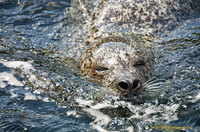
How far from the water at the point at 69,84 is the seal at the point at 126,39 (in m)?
0.19

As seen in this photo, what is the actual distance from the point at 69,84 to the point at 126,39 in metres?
1.30

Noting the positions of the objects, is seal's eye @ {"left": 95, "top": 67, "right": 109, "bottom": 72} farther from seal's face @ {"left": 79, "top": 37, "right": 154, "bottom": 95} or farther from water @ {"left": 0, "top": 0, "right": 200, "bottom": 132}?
water @ {"left": 0, "top": 0, "right": 200, "bottom": 132}

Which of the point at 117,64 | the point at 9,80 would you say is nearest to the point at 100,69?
the point at 117,64

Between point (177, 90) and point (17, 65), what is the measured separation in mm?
2658

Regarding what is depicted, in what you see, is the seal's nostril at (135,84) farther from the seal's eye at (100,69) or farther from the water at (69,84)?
the seal's eye at (100,69)

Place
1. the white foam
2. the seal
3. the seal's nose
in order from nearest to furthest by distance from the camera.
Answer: the seal's nose
the seal
the white foam

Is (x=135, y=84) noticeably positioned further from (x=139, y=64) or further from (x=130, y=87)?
(x=139, y=64)

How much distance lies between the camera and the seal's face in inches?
186

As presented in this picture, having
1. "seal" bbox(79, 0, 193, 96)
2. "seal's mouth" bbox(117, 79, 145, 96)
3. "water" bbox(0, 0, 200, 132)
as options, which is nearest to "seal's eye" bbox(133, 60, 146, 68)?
"seal" bbox(79, 0, 193, 96)

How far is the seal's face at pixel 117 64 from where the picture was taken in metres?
4.73

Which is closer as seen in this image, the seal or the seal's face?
the seal's face

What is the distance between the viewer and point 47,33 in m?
7.29

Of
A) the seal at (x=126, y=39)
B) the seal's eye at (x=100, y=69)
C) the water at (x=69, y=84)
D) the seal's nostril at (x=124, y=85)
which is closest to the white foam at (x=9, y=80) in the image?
the water at (x=69, y=84)

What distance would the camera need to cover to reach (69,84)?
5.23 meters
